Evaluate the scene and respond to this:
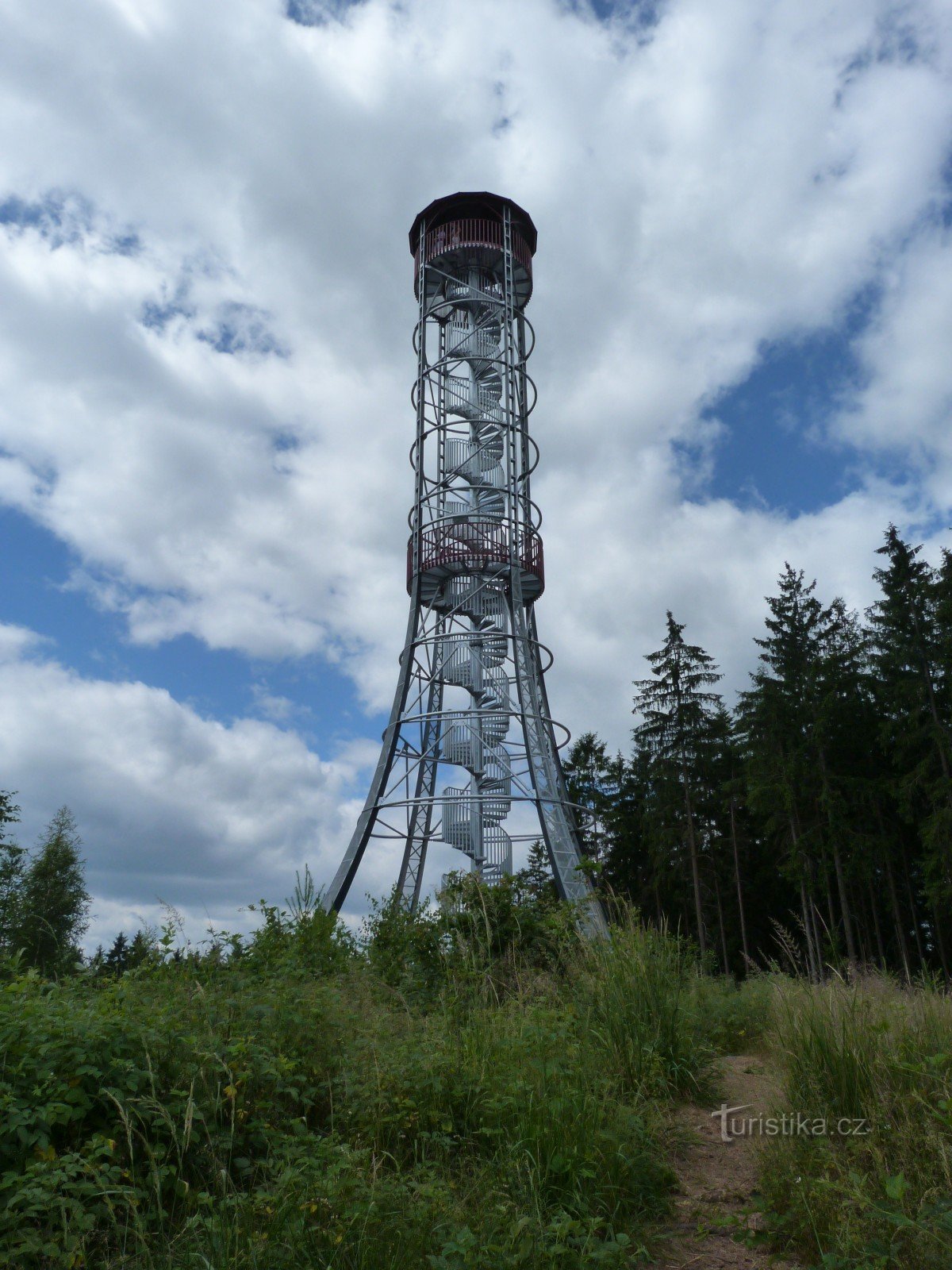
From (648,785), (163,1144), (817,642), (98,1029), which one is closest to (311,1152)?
(163,1144)

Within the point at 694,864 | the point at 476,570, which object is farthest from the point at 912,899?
the point at 476,570

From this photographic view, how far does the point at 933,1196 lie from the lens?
3463mm

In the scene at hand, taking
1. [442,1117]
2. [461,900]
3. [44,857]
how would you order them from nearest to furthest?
[442,1117], [461,900], [44,857]

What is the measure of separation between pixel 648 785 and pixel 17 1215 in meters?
34.7

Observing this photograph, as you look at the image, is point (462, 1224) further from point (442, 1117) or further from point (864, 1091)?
point (864, 1091)

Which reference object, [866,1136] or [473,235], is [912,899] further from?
[866,1136]

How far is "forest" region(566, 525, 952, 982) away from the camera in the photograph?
23156 millimetres

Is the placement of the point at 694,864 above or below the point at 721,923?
above

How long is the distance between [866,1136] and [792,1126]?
0.42m

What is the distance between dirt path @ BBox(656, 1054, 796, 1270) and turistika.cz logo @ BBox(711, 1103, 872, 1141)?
0.16ft

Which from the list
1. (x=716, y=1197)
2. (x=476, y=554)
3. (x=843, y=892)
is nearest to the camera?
(x=716, y=1197)

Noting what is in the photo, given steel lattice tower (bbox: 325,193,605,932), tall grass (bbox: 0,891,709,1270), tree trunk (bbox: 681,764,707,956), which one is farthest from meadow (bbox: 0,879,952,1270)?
tree trunk (bbox: 681,764,707,956)

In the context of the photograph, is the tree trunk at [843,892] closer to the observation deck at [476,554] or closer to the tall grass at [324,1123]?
the observation deck at [476,554]

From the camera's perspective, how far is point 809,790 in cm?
2678
